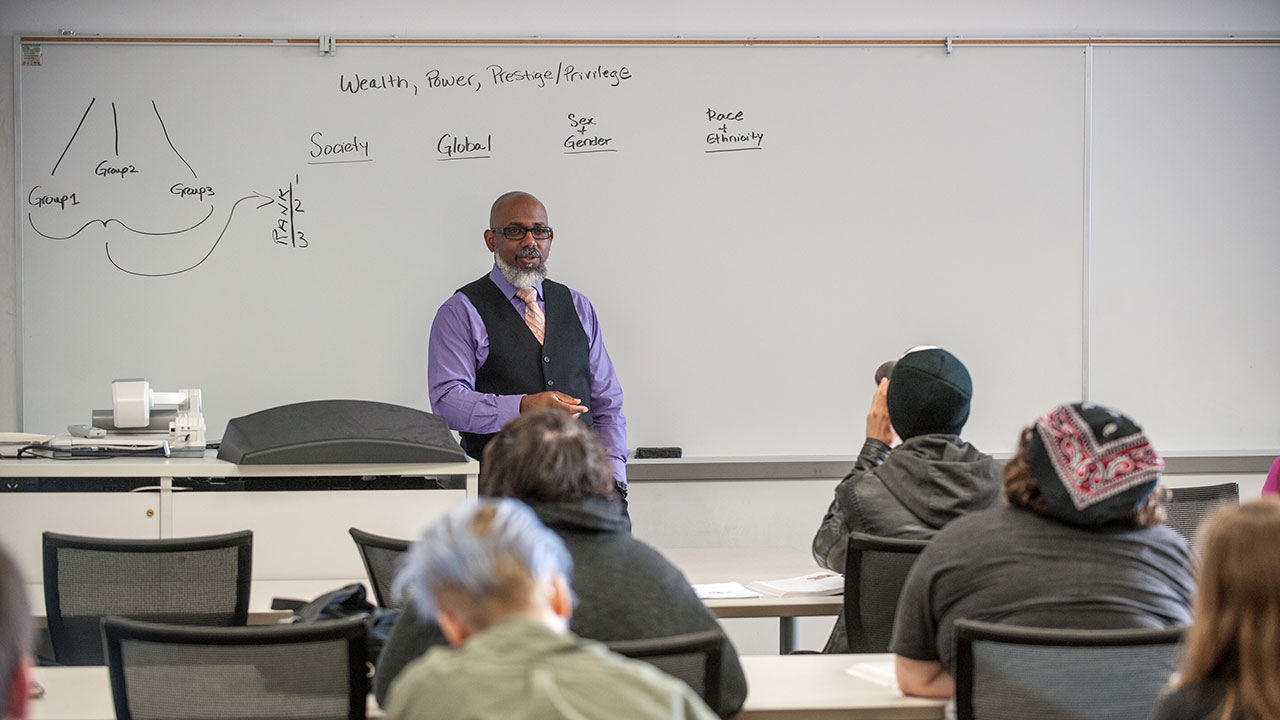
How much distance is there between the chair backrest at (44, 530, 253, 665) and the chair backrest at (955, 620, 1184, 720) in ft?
4.43

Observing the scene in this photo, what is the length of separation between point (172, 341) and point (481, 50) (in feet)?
5.14

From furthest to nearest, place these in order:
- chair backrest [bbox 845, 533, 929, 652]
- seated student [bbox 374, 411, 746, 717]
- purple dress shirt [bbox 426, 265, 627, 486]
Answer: purple dress shirt [bbox 426, 265, 627, 486] < chair backrest [bbox 845, 533, 929, 652] < seated student [bbox 374, 411, 746, 717]

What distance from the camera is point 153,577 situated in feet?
7.00

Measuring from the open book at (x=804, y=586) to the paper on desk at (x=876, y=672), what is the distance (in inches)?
20.2

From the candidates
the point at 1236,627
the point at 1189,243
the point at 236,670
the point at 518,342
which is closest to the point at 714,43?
the point at 518,342

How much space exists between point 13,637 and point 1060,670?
4.22 feet

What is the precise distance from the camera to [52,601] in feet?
7.16

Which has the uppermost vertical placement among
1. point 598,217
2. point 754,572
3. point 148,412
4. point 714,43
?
point 714,43

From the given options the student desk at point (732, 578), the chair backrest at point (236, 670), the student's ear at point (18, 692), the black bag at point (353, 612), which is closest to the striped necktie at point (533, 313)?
the student desk at point (732, 578)

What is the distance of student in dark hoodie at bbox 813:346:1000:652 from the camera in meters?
2.32

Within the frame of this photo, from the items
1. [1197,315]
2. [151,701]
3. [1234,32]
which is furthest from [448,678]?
[1234,32]

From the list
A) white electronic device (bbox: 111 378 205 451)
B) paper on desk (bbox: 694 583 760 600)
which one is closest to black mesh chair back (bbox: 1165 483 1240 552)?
paper on desk (bbox: 694 583 760 600)

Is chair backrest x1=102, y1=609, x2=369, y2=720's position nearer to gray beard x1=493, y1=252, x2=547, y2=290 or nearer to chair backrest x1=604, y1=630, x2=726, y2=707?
chair backrest x1=604, y1=630, x2=726, y2=707

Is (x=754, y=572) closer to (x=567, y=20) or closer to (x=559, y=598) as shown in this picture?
(x=559, y=598)
